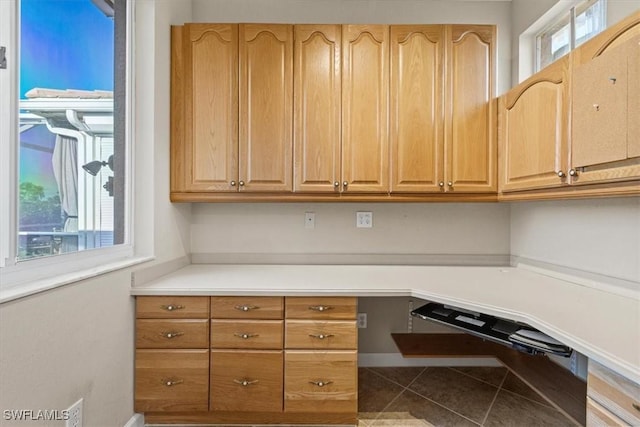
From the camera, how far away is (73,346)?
1192mm

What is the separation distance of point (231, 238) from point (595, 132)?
214 cm

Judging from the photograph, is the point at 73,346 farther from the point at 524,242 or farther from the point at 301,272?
the point at 524,242

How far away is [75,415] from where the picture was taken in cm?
121

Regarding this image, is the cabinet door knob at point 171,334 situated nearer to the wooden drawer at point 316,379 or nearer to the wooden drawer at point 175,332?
the wooden drawer at point 175,332

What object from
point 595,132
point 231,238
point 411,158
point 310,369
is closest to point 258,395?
point 310,369

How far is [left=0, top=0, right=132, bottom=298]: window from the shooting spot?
1015 millimetres

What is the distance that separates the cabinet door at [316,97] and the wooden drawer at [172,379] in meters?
1.17

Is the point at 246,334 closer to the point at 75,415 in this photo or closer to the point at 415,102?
the point at 75,415

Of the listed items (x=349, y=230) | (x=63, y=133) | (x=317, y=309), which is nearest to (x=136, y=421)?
(x=317, y=309)

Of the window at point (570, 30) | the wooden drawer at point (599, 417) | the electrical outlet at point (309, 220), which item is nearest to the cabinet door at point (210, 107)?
the electrical outlet at point (309, 220)

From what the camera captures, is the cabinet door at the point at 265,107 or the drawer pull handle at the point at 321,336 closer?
the drawer pull handle at the point at 321,336

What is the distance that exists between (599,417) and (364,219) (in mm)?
1560

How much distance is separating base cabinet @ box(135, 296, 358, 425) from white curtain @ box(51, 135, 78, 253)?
46cm

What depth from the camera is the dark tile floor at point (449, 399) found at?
1767 mm
